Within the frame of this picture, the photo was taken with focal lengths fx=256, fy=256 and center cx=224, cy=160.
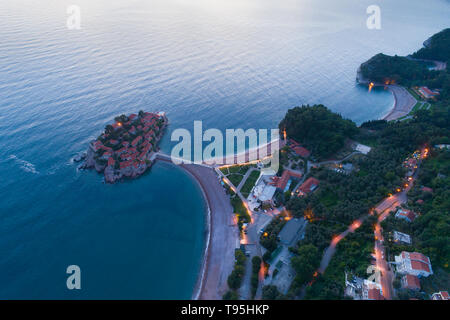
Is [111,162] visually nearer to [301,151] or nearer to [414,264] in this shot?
[301,151]

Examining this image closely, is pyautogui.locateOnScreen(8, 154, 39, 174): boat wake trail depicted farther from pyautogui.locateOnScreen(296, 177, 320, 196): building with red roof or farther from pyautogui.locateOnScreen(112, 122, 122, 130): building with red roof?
pyautogui.locateOnScreen(296, 177, 320, 196): building with red roof

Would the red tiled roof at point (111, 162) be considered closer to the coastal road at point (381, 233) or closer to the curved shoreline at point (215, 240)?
the curved shoreline at point (215, 240)

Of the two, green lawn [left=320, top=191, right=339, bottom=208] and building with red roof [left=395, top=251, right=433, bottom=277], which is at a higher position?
green lawn [left=320, top=191, right=339, bottom=208]

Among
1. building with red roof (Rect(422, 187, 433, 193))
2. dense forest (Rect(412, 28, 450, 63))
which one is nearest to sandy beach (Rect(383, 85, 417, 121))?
dense forest (Rect(412, 28, 450, 63))

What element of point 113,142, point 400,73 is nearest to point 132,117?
point 113,142
